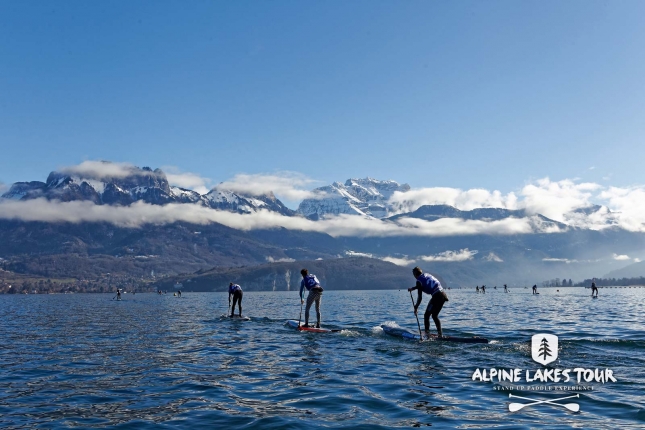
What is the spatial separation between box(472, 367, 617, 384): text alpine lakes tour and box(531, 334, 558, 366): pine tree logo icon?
1.58 metres

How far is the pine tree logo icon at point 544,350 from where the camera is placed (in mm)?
19844

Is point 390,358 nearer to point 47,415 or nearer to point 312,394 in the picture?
point 312,394

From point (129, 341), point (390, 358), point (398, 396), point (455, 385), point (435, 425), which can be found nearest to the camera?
point (435, 425)

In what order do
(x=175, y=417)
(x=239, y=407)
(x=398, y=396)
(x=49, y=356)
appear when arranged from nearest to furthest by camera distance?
(x=175, y=417), (x=239, y=407), (x=398, y=396), (x=49, y=356)

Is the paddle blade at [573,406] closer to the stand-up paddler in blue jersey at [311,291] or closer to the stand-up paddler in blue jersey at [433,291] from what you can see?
the stand-up paddler in blue jersey at [433,291]

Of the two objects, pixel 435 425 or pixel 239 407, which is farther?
pixel 239 407

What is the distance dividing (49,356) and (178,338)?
820cm

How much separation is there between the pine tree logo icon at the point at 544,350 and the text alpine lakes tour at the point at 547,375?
1.58 m

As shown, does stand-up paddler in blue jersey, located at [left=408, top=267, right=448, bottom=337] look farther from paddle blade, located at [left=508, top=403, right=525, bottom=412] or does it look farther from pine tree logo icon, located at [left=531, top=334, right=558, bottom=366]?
paddle blade, located at [left=508, top=403, right=525, bottom=412]

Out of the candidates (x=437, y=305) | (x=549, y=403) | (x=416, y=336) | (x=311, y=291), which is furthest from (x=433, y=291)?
Answer: (x=549, y=403)

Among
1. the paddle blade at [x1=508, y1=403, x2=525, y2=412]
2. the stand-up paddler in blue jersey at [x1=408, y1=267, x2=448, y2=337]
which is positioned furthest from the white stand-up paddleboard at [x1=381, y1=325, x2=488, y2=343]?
the paddle blade at [x1=508, y1=403, x2=525, y2=412]

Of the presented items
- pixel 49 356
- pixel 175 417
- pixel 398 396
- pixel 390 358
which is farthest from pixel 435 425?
pixel 49 356

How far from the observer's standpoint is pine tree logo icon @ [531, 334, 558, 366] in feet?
65.1

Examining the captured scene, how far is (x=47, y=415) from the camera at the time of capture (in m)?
13.3
